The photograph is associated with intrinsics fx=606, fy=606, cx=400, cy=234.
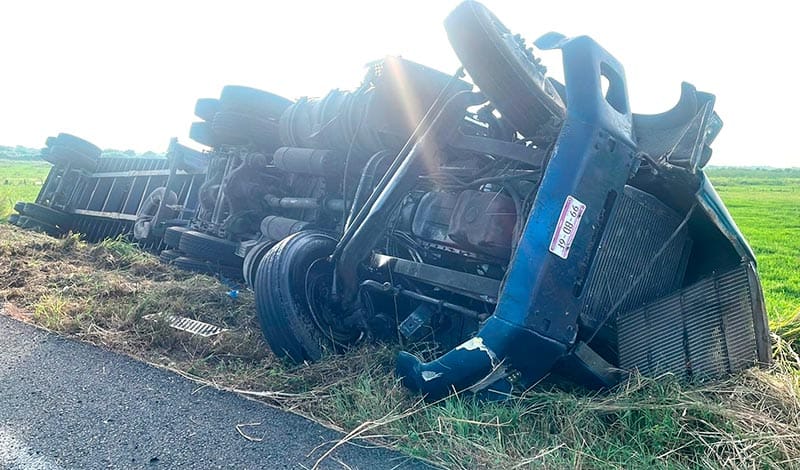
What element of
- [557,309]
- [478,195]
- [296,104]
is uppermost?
[296,104]

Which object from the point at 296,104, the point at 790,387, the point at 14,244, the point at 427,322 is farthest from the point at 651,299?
the point at 14,244

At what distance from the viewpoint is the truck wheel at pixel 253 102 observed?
609 cm

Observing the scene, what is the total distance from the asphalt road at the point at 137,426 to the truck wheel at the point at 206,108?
399cm

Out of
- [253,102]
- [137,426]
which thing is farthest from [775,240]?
[137,426]

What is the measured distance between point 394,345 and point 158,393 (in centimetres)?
130

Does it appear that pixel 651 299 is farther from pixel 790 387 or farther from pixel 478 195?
pixel 478 195

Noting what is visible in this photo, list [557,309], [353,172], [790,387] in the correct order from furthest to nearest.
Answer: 1. [353,172]
2. [790,387]
3. [557,309]

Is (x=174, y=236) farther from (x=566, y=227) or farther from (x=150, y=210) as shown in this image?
(x=566, y=227)

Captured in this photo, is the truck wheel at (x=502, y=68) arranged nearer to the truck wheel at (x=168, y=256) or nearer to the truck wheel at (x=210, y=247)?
the truck wheel at (x=210, y=247)

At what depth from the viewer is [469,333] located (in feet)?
11.3

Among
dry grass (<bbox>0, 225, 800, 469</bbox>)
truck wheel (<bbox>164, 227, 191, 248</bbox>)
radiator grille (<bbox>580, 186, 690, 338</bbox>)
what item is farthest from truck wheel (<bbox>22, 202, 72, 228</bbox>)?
radiator grille (<bbox>580, 186, 690, 338</bbox>)

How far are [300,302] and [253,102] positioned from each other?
3.26 m

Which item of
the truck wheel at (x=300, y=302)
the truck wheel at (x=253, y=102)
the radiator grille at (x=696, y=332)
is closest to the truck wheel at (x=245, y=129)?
the truck wheel at (x=253, y=102)

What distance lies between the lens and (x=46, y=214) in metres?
10.2
